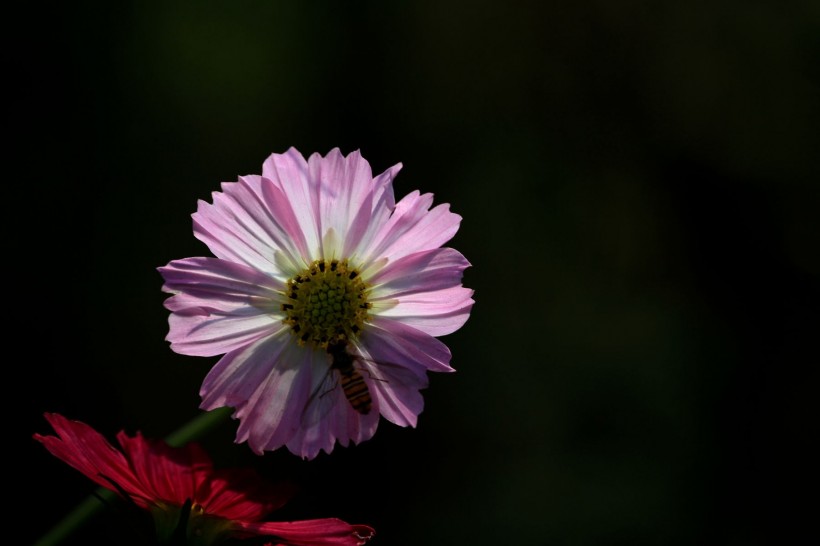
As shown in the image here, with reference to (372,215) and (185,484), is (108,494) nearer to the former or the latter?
(185,484)

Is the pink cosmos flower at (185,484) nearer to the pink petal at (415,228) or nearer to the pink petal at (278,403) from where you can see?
the pink petal at (278,403)

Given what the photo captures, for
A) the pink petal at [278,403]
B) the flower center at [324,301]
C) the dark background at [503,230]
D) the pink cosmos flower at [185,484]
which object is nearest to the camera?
the pink cosmos flower at [185,484]

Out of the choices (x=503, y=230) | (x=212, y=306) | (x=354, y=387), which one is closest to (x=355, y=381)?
(x=354, y=387)

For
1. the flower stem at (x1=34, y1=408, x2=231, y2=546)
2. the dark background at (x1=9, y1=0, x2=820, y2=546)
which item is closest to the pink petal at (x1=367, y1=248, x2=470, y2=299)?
the flower stem at (x1=34, y1=408, x2=231, y2=546)

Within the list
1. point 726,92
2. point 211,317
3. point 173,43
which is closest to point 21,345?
point 173,43

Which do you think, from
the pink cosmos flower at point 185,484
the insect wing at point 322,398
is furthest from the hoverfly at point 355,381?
the pink cosmos flower at point 185,484

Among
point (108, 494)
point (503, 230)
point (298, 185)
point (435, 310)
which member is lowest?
point (108, 494)

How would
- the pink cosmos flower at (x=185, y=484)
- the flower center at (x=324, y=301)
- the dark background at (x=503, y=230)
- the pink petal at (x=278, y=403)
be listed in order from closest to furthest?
the pink cosmos flower at (x=185, y=484) → the pink petal at (x=278, y=403) → the flower center at (x=324, y=301) → the dark background at (x=503, y=230)

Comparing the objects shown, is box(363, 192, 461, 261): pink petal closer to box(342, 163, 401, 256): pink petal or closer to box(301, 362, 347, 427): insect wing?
box(342, 163, 401, 256): pink petal
